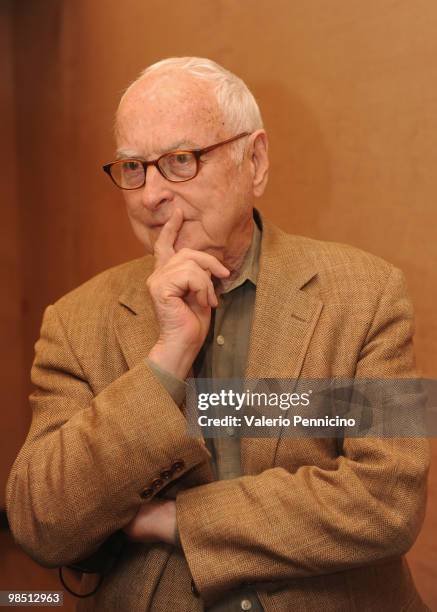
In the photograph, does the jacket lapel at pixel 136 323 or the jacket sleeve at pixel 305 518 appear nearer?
the jacket sleeve at pixel 305 518

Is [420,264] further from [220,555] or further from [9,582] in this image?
[9,582]

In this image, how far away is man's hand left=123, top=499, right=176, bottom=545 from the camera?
1.29 metres

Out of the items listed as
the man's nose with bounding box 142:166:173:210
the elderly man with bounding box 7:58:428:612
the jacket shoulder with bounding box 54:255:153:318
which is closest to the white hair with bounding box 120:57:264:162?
the elderly man with bounding box 7:58:428:612

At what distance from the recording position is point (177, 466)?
1263mm

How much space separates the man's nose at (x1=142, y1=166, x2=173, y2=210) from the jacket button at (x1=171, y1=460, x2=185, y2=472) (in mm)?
432

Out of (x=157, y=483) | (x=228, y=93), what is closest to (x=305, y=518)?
(x=157, y=483)

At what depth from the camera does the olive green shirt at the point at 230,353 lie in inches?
50.9

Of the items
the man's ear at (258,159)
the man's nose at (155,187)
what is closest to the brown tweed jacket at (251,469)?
the man's ear at (258,159)

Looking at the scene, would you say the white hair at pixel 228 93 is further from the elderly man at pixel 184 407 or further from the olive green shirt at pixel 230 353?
the olive green shirt at pixel 230 353

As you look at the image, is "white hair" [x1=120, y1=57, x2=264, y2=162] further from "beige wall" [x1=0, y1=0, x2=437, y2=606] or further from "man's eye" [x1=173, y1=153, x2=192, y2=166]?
"beige wall" [x1=0, y1=0, x2=437, y2=606]

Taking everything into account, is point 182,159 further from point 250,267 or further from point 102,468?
point 102,468

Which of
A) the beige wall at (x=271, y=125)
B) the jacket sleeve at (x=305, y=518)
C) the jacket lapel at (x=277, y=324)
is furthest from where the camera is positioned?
the beige wall at (x=271, y=125)

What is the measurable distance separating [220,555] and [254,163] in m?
0.68

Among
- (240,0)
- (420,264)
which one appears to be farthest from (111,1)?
(420,264)
